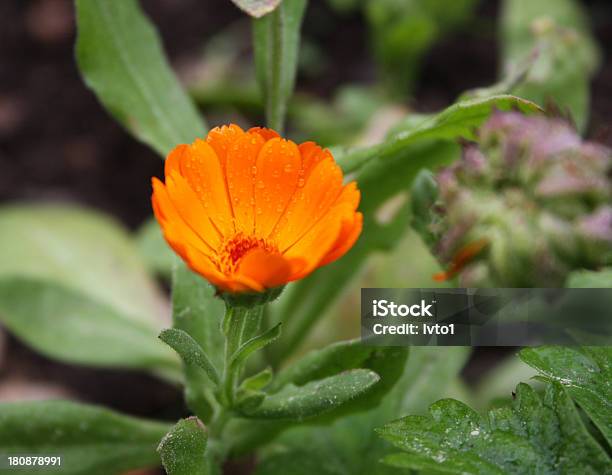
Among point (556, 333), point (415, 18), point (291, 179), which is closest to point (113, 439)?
point (291, 179)

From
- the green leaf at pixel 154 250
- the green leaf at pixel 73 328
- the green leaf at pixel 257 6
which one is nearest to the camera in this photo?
the green leaf at pixel 257 6

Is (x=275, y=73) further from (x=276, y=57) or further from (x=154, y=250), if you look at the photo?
(x=154, y=250)

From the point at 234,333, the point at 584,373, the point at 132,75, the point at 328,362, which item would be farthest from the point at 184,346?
the point at 132,75

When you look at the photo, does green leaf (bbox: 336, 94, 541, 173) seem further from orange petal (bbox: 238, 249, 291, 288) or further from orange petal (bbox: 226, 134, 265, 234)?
orange petal (bbox: 238, 249, 291, 288)

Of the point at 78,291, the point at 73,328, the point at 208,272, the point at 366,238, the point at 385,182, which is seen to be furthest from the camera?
the point at 78,291

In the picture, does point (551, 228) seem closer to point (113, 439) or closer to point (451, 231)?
point (451, 231)

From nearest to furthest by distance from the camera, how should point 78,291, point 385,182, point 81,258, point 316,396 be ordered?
point 316,396 → point 385,182 → point 78,291 → point 81,258

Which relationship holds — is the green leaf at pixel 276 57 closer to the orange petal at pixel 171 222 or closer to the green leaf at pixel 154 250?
the orange petal at pixel 171 222

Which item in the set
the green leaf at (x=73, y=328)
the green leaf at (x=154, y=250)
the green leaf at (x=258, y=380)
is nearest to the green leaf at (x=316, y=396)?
the green leaf at (x=258, y=380)
